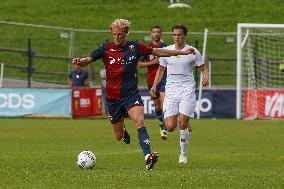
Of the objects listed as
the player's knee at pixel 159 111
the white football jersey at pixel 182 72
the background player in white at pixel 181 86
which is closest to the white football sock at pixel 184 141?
the background player in white at pixel 181 86

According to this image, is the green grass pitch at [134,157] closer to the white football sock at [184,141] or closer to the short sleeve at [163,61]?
the white football sock at [184,141]

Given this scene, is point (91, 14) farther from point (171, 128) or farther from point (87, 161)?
point (87, 161)

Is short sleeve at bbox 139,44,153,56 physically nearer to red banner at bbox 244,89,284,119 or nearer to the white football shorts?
the white football shorts

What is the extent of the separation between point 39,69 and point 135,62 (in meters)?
25.3

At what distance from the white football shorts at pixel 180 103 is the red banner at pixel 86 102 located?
615 inches

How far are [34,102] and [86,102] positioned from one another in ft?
6.59

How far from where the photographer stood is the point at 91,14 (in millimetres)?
57281

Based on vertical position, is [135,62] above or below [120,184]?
above

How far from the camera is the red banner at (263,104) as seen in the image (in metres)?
35.7

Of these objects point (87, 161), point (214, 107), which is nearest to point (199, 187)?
point (87, 161)

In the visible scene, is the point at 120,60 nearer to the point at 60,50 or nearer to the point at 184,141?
the point at 184,141

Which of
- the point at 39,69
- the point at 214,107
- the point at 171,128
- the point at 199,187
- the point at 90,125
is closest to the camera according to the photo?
the point at 199,187

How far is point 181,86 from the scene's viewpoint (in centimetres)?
1998

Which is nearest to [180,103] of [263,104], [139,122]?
[139,122]
